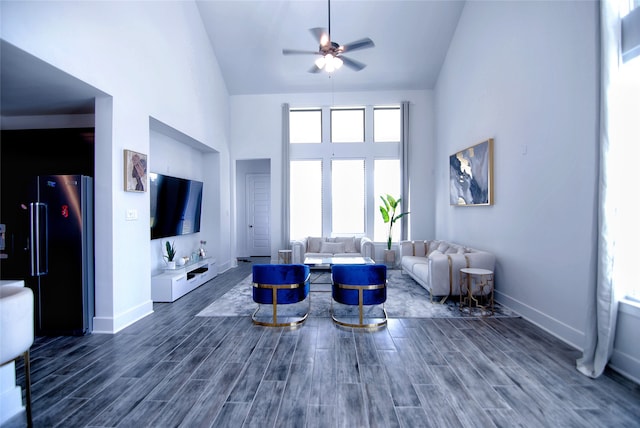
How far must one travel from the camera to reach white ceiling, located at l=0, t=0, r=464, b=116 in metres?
5.06

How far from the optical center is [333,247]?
20.6 ft

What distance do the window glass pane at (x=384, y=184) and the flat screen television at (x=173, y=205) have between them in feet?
13.5

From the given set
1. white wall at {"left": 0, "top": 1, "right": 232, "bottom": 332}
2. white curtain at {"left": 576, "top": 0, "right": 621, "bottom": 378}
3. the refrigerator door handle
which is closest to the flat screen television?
white wall at {"left": 0, "top": 1, "right": 232, "bottom": 332}

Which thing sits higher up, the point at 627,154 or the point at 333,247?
the point at 627,154

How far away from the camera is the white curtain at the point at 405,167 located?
259 inches

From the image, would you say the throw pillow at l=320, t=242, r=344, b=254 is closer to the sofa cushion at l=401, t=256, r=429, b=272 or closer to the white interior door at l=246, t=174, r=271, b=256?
the sofa cushion at l=401, t=256, r=429, b=272

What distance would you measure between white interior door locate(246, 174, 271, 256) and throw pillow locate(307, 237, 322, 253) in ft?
7.37

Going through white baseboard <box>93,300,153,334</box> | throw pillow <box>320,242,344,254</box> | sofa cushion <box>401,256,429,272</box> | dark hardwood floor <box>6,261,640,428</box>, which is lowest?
dark hardwood floor <box>6,261,640,428</box>

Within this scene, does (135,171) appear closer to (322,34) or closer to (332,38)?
(322,34)

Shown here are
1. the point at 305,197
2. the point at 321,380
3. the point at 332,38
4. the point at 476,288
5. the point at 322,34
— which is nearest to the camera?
the point at 321,380

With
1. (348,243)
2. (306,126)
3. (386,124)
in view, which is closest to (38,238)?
(348,243)

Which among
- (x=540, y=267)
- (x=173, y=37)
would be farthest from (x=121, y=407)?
(x=173, y=37)

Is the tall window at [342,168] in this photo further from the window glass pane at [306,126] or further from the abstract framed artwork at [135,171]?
the abstract framed artwork at [135,171]

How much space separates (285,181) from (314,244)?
5.61ft
